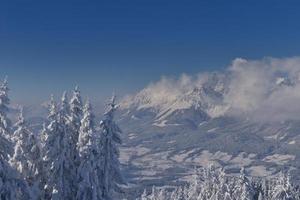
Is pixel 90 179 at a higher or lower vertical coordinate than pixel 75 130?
lower

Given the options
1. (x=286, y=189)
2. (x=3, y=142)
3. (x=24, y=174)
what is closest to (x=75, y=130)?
(x=24, y=174)

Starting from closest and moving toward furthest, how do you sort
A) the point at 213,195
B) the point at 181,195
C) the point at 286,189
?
the point at 286,189
the point at 213,195
the point at 181,195

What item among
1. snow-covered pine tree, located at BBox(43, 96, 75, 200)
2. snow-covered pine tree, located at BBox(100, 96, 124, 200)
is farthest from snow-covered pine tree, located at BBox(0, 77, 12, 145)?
snow-covered pine tree, located at BBox(100, 96, 124, 200)

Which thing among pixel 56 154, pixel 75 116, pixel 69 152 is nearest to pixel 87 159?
pixel 69 152

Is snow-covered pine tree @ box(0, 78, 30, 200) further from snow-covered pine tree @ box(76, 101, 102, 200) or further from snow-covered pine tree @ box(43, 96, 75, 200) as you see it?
snow-covered pine tree @ box(76, 101, 102, 200)

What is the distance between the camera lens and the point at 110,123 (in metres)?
43.2

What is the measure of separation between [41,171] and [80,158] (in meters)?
3.62

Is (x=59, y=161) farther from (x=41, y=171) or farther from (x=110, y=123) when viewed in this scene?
(x=110, y=123)

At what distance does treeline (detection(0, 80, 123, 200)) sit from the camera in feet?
137

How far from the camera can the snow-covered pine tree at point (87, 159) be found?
4178cm

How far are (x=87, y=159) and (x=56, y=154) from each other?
258cm

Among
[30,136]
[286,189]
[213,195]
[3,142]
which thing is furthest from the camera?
[213,195]

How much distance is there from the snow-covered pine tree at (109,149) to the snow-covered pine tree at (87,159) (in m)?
1.11

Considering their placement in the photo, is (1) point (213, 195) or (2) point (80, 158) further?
(1) point (213, 195)
